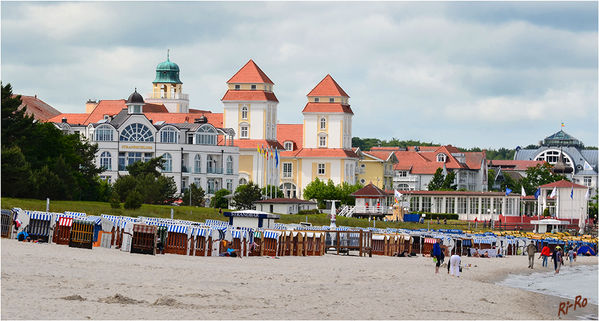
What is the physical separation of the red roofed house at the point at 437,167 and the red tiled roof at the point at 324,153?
74.8ft

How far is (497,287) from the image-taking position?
126 feet

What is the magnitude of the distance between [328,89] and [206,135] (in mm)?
29254

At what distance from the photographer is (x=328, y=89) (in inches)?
5295

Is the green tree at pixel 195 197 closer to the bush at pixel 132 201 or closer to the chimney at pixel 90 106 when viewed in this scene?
the bush at pixel 132 201

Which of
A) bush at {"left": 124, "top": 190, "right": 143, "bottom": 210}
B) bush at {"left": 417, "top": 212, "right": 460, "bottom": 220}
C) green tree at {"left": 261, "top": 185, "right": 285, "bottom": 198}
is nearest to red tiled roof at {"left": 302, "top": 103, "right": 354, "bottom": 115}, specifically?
green tree at {"left": 261, "top": 185, "right": 285, "bottom": 198}

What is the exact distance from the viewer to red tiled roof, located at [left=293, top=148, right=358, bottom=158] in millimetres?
130625

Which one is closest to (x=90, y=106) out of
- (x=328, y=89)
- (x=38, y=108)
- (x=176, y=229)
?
(x=38, y=108)

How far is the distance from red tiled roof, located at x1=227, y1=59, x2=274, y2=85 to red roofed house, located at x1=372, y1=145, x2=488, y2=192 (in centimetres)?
3123

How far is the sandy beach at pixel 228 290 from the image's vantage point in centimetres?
2381

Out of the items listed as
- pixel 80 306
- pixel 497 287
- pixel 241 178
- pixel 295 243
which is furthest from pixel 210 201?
Result: pixel 80 306

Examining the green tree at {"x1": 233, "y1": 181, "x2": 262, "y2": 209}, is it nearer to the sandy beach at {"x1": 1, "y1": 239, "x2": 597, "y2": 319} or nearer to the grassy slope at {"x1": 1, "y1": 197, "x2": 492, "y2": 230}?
the grassy slope at {"x1": 1, "y1": 197, "x2": 492, "y2": 230}

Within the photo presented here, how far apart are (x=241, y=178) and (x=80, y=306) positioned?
101855 mm

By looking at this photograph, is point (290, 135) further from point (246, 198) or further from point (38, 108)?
point (246, 198)

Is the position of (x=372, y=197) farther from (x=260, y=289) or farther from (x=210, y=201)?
(x=260, y=289)
